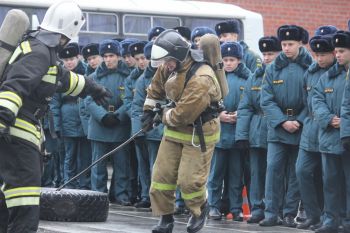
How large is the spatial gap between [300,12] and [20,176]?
2080 centimetres

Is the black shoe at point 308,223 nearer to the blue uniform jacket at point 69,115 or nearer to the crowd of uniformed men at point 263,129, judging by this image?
the crowd of uniformed men at point 263,129

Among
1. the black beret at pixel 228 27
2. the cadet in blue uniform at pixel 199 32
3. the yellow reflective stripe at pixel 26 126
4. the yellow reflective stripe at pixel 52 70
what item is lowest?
the yellow reflective stripe at pixel 26 126

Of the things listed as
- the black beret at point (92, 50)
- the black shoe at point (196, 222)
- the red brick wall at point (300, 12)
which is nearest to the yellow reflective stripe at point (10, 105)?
the black shoe at point (196, 222)

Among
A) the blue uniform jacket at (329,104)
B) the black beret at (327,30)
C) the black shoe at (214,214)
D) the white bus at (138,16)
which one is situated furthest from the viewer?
the white bus at (138,16)

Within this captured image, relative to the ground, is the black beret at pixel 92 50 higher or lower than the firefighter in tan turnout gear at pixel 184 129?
higher

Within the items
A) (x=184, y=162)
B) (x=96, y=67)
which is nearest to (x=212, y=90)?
(x=184, y=162)

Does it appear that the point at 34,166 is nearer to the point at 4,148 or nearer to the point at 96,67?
the point at 4,148

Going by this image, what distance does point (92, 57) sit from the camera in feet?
52.9

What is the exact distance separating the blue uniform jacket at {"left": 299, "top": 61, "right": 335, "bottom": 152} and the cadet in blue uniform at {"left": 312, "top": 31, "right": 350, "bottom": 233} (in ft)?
0.71

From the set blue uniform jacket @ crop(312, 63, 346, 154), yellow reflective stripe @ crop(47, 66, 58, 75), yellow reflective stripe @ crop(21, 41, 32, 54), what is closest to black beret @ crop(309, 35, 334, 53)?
blue uniform jacket @ crop(312, 63, 346, 154)

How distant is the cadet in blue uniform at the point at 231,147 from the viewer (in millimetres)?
13273

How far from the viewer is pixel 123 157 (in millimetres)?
15141

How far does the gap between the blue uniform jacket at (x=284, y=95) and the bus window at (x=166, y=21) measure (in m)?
10.2

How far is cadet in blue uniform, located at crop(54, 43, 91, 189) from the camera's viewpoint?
52.5ft
